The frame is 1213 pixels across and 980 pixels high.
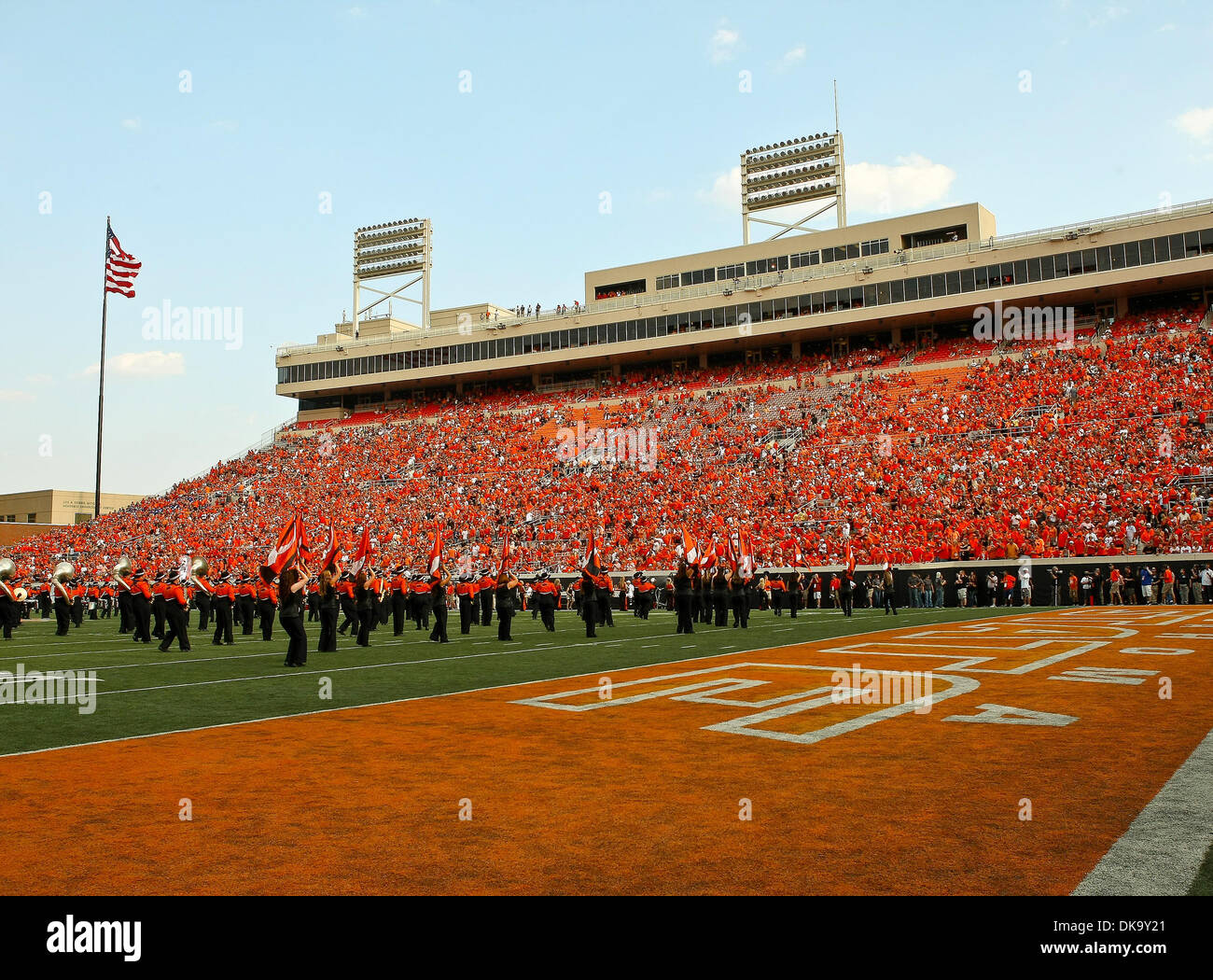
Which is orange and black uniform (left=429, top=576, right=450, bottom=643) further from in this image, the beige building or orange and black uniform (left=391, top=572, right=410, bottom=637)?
the beige building

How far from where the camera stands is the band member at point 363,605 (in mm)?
17781

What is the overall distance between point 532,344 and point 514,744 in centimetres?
5334

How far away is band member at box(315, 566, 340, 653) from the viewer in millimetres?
15523

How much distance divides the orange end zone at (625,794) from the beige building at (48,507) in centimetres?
7595

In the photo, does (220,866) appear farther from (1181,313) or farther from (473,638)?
(1181,313)

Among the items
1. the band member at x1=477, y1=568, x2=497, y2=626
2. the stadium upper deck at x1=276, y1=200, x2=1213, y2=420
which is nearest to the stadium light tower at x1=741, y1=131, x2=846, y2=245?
the stadium upper deck at x1=276, y1=200, x2=1213, y2=420

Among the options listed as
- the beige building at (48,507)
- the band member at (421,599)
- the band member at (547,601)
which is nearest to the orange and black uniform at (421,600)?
the band member at (421,599)

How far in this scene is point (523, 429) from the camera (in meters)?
52.5

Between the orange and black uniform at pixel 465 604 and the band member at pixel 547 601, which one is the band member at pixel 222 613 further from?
the band member at pixel 547 601

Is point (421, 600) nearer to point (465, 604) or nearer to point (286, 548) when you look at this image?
point (465, 604)

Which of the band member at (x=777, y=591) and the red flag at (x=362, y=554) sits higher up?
the red flag at (x=362, y=554)
